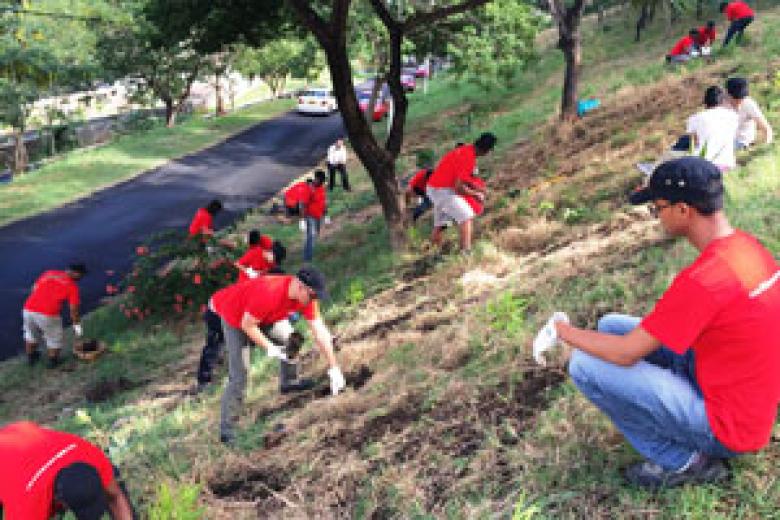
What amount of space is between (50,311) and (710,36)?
47.8ft

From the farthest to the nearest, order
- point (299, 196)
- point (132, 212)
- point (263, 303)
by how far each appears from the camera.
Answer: point (132, 212)
point (299, 196)
point (263, 303)

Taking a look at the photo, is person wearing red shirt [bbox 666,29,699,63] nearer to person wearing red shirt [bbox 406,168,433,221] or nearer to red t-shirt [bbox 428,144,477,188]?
person wearing red shirt [bbox 406,168,433,221]

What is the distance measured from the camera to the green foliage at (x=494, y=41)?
53.2 feet

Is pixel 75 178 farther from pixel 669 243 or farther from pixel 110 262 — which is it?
pixel 669 243

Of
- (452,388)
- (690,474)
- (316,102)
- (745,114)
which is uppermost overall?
(316,102)

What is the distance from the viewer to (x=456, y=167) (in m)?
7.65

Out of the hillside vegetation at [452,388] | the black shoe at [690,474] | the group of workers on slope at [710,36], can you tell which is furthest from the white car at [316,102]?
the black shoe at [690,474]

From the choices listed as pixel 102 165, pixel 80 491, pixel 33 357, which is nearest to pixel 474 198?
pixel 80 491

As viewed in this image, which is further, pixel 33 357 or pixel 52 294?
pixel 33 357

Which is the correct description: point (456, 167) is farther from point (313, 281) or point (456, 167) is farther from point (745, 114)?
point (313, 281)

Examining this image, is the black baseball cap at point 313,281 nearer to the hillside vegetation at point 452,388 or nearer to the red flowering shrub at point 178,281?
the hillside vegetation at point 452,388

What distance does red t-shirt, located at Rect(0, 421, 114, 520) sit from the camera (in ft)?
9.08

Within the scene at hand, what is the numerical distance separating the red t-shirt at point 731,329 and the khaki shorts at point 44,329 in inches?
317

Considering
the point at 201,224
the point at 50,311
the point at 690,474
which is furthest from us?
the point at 201,224
